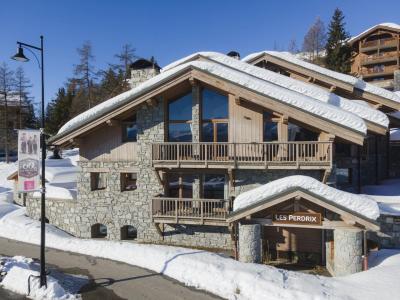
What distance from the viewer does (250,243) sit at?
12242 mm

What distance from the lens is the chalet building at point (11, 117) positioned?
1835 inches

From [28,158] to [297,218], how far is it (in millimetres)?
9601

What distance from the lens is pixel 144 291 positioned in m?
10.5

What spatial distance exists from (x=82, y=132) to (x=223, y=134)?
7.46 meters

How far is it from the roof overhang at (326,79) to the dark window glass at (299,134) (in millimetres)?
7436

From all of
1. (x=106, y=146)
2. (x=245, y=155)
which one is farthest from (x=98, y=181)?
(x=245, y=155)

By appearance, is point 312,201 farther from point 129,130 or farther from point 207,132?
point 129,130

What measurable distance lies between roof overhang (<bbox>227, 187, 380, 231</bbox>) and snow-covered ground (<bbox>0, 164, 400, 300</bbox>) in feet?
5.13

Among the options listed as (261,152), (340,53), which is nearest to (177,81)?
(261,152)

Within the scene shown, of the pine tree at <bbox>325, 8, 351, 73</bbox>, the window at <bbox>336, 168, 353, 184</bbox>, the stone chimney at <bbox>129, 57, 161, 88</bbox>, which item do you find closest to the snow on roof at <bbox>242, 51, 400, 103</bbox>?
the window at <bbox>336, 168, 353, 184</bbox>

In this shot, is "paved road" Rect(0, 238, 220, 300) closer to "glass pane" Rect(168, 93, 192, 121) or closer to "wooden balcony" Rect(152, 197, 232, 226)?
"wooden balcony" Rect(152, 197, 232, 226)

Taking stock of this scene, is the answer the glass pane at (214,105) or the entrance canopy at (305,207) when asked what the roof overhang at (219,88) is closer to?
the glass pane at (214,105)

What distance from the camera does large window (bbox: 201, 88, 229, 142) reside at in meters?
16.3

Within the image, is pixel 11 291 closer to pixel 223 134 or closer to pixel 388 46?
pixel 223 134
